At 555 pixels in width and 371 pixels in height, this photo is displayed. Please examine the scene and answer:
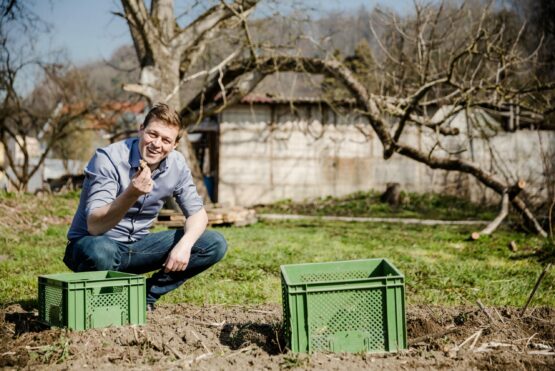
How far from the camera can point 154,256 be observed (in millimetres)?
4270

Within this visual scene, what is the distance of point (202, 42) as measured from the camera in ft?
50.9

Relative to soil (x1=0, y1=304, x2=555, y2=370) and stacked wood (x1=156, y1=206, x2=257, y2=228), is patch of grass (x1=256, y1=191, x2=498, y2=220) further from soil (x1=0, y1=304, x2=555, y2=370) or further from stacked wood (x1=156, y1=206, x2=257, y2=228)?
soil (x1=0, y1=304, x2=555, y2=370)

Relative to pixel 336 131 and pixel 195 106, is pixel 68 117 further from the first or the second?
pixel 336 131

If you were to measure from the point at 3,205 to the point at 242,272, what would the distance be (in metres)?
7.26

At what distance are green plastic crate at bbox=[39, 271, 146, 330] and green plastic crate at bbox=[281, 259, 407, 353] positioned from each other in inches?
42.3

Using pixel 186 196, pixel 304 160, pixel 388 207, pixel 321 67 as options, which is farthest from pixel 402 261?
pixel 304 160

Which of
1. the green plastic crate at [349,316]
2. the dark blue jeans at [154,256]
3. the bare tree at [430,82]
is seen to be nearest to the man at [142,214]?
the dark blue jeans at [154,256]

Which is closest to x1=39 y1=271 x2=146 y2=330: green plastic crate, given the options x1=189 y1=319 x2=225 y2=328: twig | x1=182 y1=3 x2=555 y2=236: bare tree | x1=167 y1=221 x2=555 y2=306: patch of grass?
x1=189 y1=319 x2=225 y2=328: twig

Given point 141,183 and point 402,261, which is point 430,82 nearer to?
point 402,261

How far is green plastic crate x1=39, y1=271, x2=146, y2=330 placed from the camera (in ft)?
11.4

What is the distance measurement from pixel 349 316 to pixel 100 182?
1867mm

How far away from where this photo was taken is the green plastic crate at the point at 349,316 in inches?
124

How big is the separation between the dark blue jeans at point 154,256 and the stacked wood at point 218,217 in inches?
297

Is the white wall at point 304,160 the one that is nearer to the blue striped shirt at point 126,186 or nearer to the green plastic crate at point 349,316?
the blue striped shirt at point 126,186
